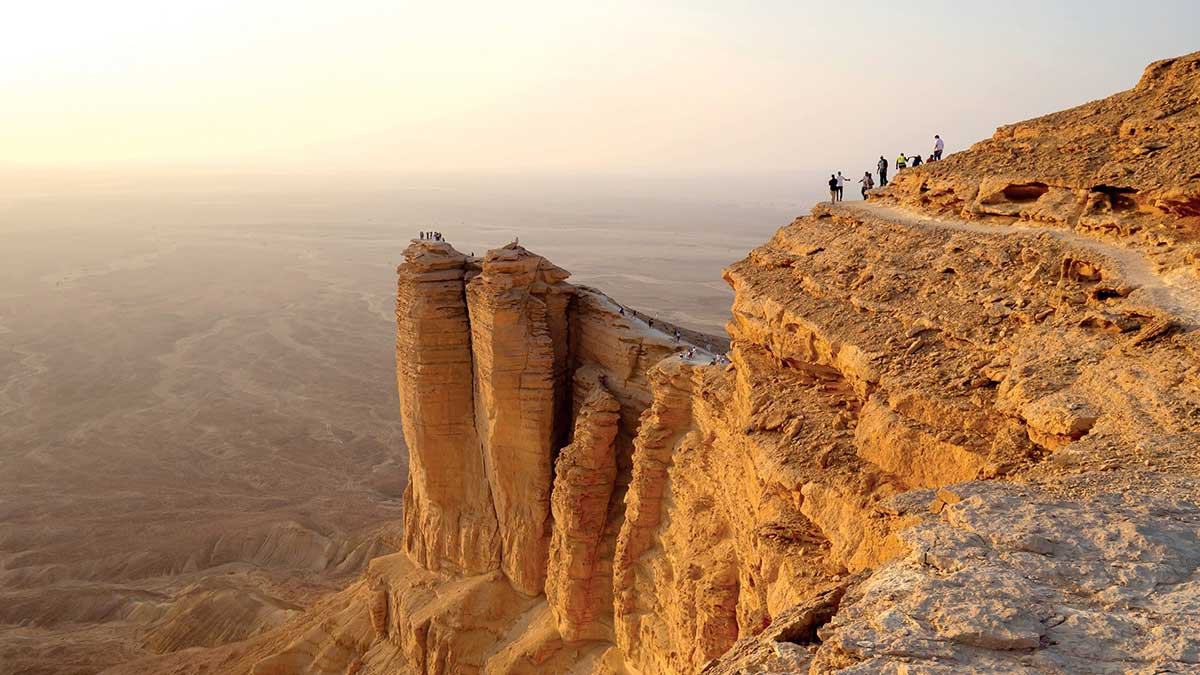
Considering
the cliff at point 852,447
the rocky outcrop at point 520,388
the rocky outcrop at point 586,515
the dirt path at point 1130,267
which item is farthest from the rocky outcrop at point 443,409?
the dirt path at point 1130,267

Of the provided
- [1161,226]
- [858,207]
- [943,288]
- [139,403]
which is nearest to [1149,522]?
[943,288]

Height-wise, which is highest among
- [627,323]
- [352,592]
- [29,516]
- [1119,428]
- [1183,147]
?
[1183,147]

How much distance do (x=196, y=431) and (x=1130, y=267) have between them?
50623 mm

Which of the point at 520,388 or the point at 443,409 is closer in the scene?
the point at 520,388

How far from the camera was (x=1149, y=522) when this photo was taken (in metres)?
5.68

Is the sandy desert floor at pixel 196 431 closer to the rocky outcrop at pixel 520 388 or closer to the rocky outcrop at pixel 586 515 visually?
the rocky outcrop at pixel 520 388

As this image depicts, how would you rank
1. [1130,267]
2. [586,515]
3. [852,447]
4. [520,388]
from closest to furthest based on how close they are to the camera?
[852,447]
[1130,267]
[586,515]
[520,388]

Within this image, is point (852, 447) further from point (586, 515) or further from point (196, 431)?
point (196, 431)

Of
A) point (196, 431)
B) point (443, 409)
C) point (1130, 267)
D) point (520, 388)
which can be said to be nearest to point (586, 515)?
point (520, 388)

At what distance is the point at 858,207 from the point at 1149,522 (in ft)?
34.6

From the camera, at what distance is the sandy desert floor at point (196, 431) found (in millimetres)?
29656

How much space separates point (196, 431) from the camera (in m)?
49.2

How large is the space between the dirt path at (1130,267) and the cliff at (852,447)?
0.19ft

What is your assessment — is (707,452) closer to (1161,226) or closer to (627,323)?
(627,323)
